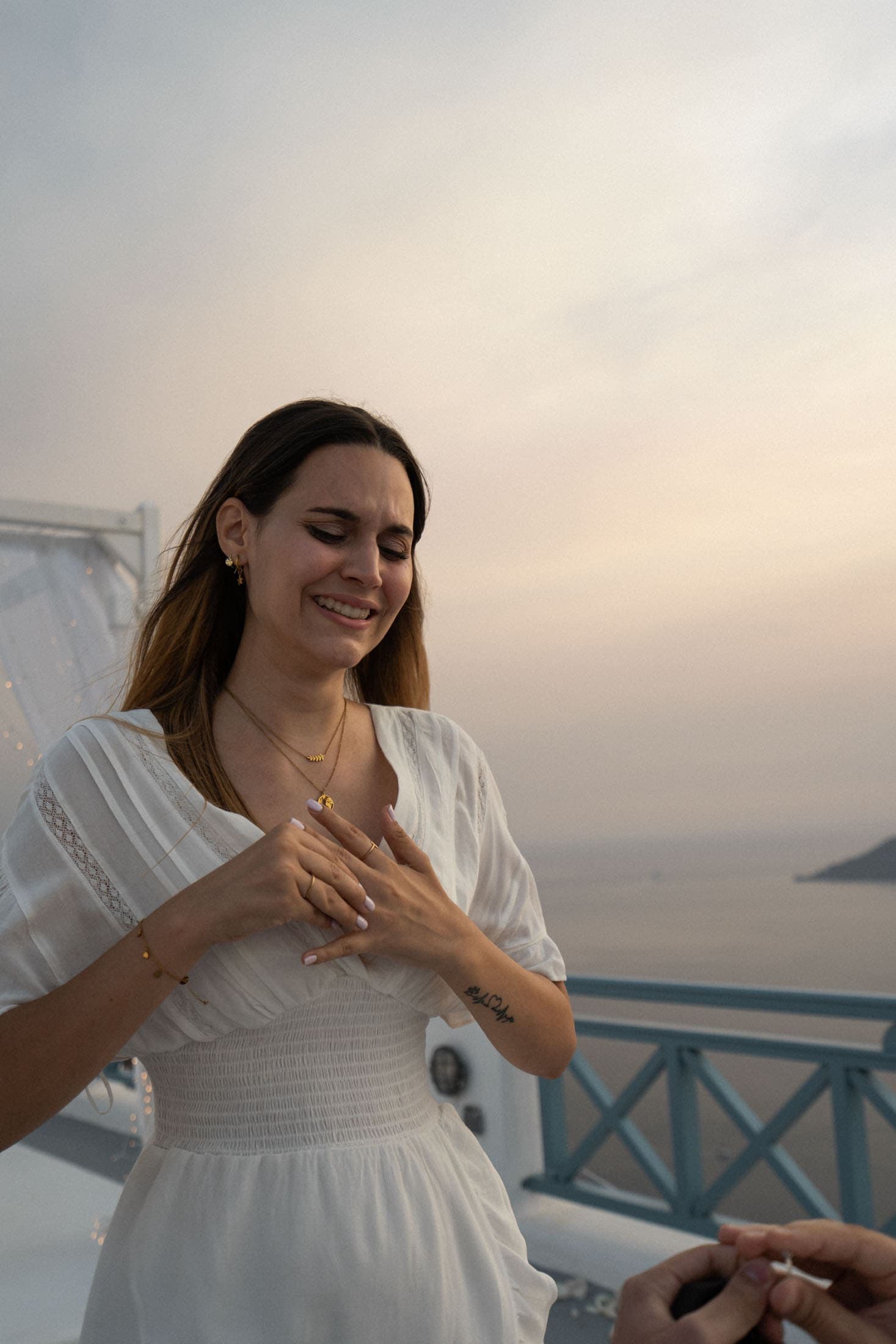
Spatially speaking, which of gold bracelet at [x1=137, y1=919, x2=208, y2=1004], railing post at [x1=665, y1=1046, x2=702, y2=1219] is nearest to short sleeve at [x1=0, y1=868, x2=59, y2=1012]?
gold bracelet at [x1=137, y1=919, x2=208, y2=1004]

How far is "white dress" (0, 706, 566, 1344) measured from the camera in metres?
1.17

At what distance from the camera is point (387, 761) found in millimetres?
1531

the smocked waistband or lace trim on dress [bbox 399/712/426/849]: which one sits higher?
lace trim on dress [bbox 399/712/426/849]

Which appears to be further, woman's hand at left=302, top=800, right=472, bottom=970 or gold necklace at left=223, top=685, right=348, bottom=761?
gold necklace at left=223, top=685, right=348, bottom=761

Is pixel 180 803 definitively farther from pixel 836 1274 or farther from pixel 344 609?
pixel 836 1274

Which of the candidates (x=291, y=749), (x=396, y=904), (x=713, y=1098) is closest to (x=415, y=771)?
(x=291, y=749)

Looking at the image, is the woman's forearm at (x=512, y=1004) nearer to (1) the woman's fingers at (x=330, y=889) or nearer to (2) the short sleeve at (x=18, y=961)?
(1) the woman's fingers at (x=330, y=889)

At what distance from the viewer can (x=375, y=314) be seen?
5004mm

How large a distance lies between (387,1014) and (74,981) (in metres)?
0.39

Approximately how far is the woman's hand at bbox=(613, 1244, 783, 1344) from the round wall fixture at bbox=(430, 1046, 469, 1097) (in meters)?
4.19

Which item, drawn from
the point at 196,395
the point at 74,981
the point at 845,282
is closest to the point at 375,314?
the point at 196,395

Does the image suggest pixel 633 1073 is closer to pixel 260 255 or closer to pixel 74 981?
pixel 74 981

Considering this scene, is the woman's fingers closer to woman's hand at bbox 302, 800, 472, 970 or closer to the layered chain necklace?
woman's hand at bbox 302, 800, 472, 970

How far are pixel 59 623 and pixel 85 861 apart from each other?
6.78 feet
